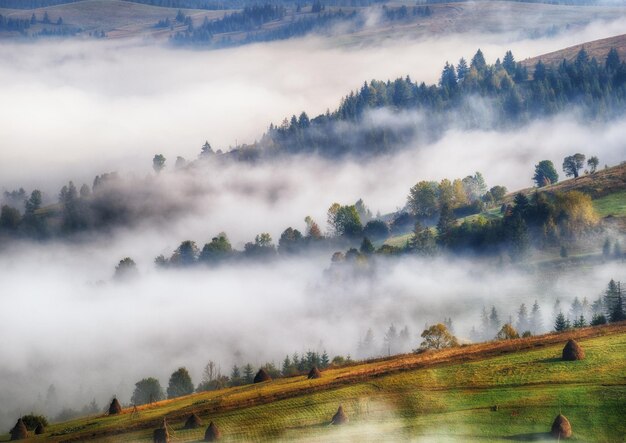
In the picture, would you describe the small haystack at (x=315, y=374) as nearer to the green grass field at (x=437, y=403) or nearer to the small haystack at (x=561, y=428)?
the green grass field at (x=437, y=403)

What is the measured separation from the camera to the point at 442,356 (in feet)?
456

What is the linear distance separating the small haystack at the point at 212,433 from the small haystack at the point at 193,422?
5.82m

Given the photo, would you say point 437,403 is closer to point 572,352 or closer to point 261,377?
point 572,352

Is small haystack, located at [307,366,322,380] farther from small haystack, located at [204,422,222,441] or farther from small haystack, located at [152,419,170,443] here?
small haystack, located at [152,419,170,443]

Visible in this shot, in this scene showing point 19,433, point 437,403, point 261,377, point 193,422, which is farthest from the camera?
point 261,377

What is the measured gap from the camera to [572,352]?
12306 cm

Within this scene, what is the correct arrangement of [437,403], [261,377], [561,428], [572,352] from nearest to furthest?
[561,428], [437,403], [572,352], [261,377]

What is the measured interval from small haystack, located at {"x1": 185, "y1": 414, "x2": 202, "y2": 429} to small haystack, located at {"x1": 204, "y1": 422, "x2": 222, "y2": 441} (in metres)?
5.82

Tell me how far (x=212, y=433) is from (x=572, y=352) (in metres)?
50.4

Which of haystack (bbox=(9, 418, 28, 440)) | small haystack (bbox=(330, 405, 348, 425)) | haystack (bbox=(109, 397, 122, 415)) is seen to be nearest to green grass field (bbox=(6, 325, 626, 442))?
small haystack (bbox=(330, 405, 348, 425))

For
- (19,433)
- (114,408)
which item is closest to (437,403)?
(114,408)

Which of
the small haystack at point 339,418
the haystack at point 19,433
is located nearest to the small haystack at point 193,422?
the small haystack at point 339,418

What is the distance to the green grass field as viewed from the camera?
106125mm

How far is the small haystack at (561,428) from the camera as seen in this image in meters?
99.8
